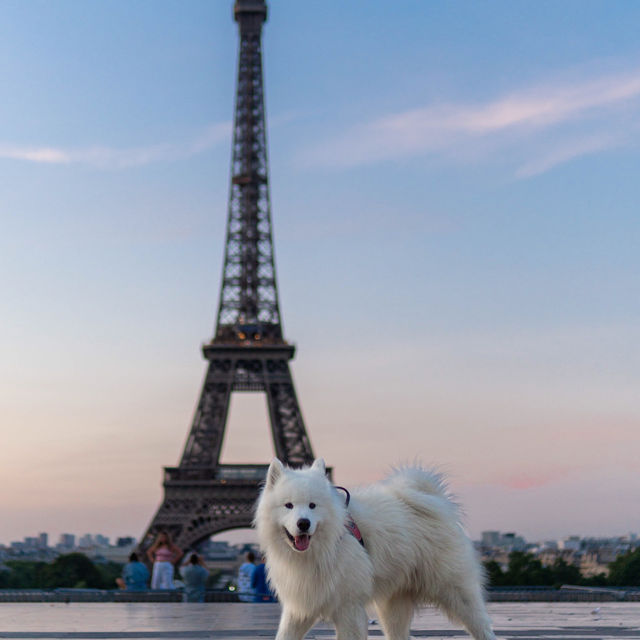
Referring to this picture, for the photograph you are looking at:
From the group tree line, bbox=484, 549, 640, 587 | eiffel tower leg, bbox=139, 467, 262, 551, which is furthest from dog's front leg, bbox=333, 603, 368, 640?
eiffel tower leg, bbox=139, 467, 262, 551

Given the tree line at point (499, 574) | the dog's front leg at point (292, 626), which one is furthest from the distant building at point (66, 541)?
the dog's front leg at point (292, 626)

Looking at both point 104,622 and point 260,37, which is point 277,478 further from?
point 260,37

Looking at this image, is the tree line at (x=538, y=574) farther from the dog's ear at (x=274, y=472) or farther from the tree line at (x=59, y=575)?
the dog's ear at (x=274, y=472)

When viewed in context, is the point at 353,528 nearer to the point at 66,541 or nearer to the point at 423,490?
the point at 423,490

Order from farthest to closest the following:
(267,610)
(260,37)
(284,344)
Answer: (260,37) < (284,344) < (267,610)

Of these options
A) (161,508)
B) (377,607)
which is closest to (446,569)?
(377,607)

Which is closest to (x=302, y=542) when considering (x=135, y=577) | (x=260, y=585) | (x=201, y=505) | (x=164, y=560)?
(x=260, y=585)

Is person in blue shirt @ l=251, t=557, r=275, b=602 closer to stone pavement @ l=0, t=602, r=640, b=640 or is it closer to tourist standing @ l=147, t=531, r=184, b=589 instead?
stone pavement @ l=0, t=602, r=640, b=640
